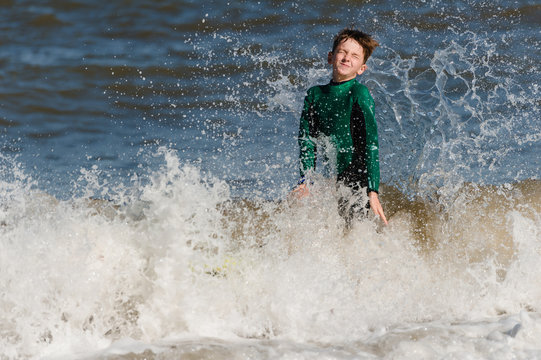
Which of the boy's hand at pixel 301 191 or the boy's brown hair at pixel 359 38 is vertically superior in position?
the boy's brown hair at pixel 359 38

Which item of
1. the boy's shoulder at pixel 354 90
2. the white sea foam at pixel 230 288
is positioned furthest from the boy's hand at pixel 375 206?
the boy's shoulder at pixel 354 90

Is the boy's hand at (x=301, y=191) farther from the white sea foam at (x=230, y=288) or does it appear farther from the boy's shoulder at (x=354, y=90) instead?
the boy's shoulder at (x=354, y=90)

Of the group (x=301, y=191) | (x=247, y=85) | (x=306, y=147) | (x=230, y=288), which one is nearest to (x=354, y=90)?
(x=306, y=147)

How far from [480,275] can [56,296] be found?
8.29 ft

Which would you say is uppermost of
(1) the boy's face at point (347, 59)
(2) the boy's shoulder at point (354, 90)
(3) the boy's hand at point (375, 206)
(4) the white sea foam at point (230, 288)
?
(1) the boy's face at point (347, 59)

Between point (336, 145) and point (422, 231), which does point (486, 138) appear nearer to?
point (422, 231)

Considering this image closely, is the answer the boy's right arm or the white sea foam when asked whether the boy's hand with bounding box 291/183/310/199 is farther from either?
the white sea foam

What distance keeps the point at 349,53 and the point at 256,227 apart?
4.13 feet

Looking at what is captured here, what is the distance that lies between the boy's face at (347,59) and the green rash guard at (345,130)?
0.05m

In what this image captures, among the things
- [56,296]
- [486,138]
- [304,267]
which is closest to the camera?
[56,296]

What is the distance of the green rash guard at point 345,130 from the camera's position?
13.1ft

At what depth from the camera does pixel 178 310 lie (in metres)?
3.48

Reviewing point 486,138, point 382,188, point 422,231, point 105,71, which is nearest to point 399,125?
point 382,188

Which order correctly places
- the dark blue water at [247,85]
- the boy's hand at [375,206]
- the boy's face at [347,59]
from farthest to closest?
the dark blue water at [247,85]
the boy's face at [347,59]
the boy's hand at [375,206]
